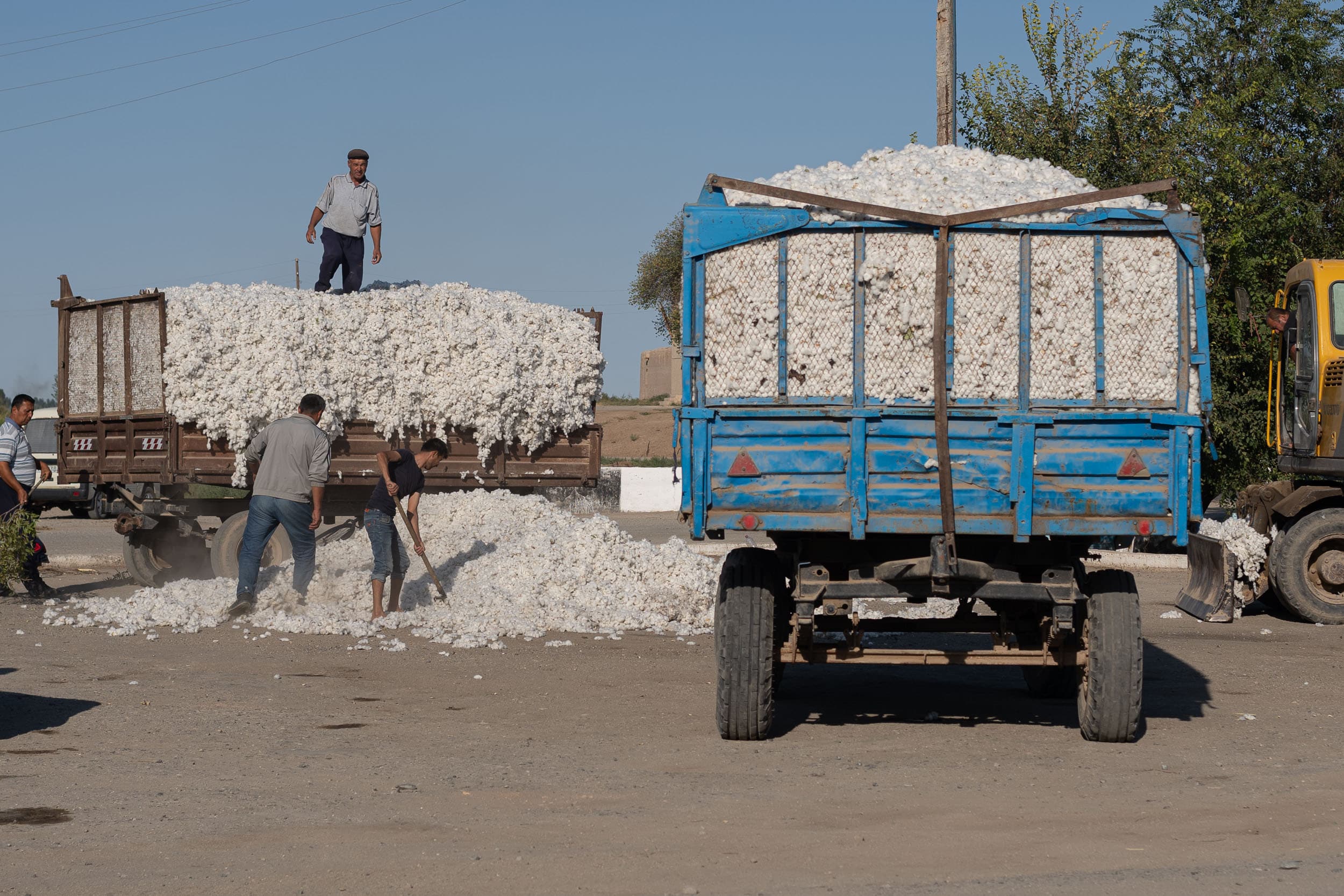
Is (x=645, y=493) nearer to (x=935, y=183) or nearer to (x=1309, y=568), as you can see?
(x=1309, y=568)

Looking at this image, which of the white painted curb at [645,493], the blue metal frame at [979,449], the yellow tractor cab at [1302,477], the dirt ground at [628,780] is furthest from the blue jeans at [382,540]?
the white painted curb at [645,493]

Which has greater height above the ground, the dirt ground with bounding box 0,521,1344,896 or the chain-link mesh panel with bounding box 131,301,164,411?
the chain-link mesh panel with bounding box 131,301,164,411

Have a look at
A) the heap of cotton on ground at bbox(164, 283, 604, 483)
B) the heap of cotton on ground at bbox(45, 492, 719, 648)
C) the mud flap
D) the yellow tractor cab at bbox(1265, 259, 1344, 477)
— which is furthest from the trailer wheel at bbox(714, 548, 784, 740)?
the yellow tractor cab at bbox(1265, 259, 1344, 477)

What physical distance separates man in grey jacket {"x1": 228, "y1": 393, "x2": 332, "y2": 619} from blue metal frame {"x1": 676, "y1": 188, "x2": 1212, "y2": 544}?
212 inches

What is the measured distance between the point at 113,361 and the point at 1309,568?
472 inches

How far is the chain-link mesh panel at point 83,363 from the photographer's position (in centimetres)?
1427

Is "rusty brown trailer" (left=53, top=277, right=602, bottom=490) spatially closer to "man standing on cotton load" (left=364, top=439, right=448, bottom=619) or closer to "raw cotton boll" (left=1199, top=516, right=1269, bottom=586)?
"man standing on cotton load" (left=364, top=439, right=448, bottom=619)

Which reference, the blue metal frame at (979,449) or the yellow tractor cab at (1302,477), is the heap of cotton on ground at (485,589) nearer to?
the blue metal frame at (979,449)

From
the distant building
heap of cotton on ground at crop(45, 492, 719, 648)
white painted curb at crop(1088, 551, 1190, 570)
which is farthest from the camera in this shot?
the distant building

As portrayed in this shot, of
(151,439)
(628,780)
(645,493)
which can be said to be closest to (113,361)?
(151,439)

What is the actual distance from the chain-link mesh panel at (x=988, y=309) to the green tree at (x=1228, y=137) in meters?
8.21

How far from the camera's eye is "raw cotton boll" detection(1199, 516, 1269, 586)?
1367 centimetres

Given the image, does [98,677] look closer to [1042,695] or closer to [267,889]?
[267,889]

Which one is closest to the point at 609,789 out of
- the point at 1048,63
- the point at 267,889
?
the point at 267,889
